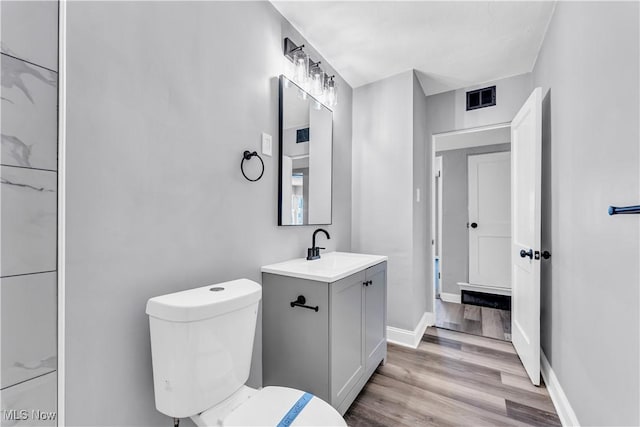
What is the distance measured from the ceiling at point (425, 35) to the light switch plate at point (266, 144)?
0.84m

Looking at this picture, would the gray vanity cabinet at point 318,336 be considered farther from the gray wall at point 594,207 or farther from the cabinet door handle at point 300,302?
the gray wall at point 594,207

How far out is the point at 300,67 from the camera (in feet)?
6.17

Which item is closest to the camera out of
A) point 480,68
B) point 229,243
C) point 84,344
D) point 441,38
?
point 84,344

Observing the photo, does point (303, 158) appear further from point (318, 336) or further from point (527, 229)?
point (527, 229)

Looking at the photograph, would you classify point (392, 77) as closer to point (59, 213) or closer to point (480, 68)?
point (480, 68)

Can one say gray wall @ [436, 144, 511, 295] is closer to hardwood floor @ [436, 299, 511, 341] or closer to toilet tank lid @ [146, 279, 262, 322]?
hardwood floor @ [436, 299, 511, 341]

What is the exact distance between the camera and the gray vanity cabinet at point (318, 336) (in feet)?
4.57

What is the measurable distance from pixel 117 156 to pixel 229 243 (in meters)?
0.62

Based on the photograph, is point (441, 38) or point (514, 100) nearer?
point (441, 38)

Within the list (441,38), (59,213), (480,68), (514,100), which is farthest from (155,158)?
(514,100)

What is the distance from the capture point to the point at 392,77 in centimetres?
257

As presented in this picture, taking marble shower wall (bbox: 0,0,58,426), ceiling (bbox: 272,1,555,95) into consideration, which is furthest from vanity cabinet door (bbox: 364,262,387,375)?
ceiling (bbox: 272,1,555,95)

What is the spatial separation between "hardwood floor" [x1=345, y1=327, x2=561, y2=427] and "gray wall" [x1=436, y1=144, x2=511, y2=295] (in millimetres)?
1561

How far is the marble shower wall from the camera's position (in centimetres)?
76
